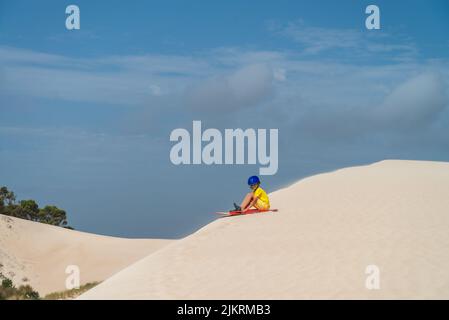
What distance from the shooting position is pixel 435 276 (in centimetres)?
1168

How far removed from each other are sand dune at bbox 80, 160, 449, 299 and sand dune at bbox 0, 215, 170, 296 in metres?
16.1

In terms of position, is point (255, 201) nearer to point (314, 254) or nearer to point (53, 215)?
point (314, 254)

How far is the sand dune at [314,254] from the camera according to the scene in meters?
11.5

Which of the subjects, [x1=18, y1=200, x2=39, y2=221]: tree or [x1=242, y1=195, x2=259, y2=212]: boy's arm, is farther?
[x1=18, y1=200, x2=39, y2=221]: tree

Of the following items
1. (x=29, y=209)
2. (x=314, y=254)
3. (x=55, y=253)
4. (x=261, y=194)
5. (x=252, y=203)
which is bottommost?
(x=314, y=254)

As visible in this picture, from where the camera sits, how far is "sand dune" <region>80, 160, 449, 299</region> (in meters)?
11.5

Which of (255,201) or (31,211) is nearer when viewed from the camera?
(255,201)

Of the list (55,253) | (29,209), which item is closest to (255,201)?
(55,253)

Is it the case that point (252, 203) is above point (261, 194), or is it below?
below

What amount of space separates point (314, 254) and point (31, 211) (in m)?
42.1

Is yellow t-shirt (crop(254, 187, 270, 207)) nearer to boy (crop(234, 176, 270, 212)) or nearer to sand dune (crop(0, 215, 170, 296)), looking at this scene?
boy (crop(234, 176, 270, 212))

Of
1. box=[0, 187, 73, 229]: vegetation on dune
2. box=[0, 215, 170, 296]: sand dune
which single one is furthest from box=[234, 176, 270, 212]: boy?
box=[0, 187, 73, 229]: vegetation on dune

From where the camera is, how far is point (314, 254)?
1337cm
